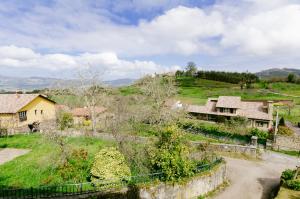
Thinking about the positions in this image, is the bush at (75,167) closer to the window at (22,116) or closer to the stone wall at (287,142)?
the window at (22,116)

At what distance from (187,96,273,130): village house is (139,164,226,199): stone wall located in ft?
105

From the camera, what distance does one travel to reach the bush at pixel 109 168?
18734 mm

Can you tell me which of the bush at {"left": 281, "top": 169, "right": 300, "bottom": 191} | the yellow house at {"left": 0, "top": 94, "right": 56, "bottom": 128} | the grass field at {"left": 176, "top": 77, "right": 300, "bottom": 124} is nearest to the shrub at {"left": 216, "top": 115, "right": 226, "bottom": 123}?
the grass field at {"left": 176, "top": 77, "right": 300, "bottom": 124}

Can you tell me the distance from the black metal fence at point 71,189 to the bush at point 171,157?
689 millimetres

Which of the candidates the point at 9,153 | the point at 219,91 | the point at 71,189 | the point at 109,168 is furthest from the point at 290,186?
the point at 219,91

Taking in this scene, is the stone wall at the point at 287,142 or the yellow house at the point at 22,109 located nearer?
the stone wall at the point at 287,142

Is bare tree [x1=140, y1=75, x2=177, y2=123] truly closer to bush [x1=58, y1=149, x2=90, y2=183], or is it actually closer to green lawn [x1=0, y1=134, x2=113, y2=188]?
green lawn [x1=0, y1=134, x2=113, y2=188]

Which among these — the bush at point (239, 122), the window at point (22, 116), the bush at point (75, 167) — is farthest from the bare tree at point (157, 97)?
the window at point (22, 116)

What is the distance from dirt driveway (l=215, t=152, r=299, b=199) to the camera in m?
21.1

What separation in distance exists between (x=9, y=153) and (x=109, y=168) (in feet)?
51.3

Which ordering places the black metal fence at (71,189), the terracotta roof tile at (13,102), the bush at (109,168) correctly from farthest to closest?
the terracotta roof tile at (13,102)
the bush at (109,168)
the black metal fence at (71,189)

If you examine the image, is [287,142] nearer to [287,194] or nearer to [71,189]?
[287,194]

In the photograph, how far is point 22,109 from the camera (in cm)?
4353

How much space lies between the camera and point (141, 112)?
4494 centimetres
